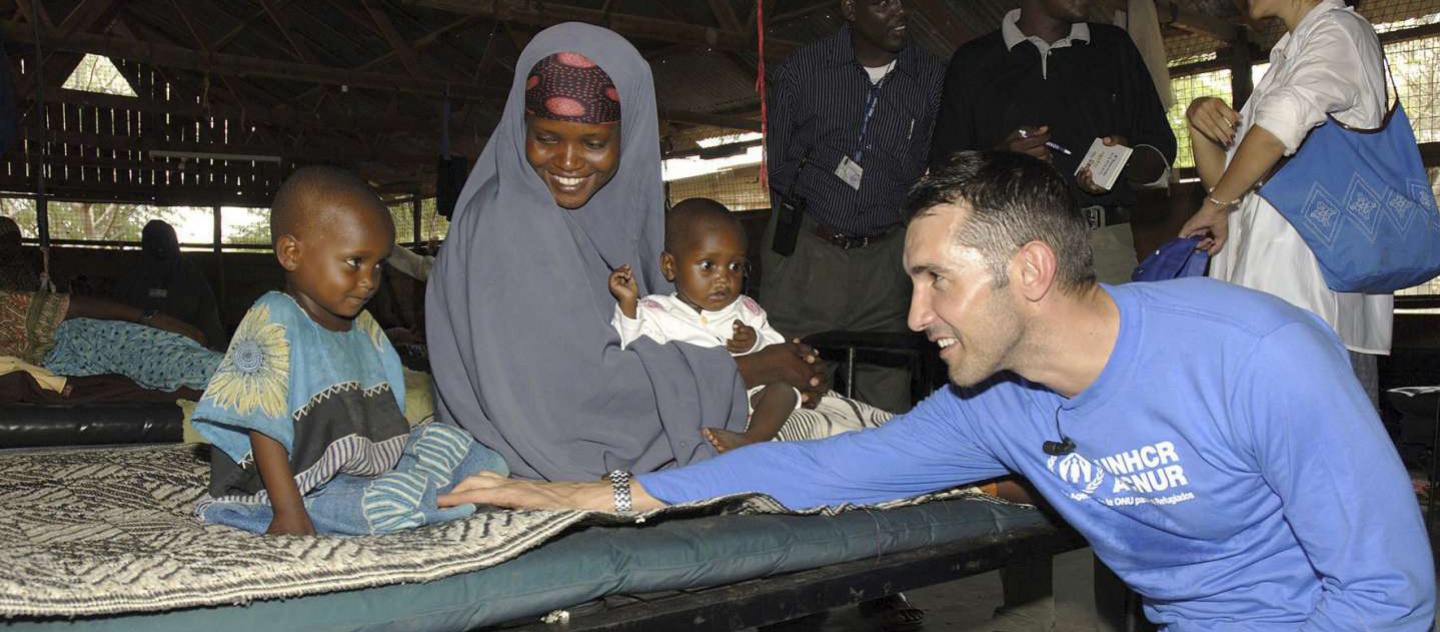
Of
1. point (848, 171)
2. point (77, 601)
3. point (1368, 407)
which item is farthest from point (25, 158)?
point (1368, 407)

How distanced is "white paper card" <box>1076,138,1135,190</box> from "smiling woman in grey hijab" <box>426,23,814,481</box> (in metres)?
1.51

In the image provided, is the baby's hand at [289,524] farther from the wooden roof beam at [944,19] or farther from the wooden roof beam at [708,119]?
the wooden roof beam at [708,119]

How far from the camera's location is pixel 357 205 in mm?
1981

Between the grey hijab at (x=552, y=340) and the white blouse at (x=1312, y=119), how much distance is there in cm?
132

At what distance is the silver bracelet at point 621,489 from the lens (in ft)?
6.66

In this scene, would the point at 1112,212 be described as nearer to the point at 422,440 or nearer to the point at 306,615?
the point at 422,440

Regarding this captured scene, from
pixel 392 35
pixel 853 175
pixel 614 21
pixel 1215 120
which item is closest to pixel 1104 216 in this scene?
pixel 1215 120

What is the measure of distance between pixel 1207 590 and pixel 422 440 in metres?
1.52

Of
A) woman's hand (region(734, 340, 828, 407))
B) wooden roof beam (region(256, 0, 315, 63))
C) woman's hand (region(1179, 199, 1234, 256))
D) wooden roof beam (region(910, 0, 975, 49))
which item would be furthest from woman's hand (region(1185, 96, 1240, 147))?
wooden roof beam (region(256, 0, 315, 63))

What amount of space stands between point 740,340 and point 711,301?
0.13m

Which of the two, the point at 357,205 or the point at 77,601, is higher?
the point at 357,205

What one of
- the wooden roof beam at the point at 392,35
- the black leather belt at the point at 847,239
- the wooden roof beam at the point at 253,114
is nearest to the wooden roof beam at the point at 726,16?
the wooden roof beam at the point at 392,35

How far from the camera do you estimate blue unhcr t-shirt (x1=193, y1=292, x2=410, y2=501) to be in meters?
1.87

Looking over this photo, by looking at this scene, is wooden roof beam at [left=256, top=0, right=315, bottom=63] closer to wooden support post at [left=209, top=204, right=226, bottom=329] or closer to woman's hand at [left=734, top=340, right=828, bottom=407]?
wooden support post at [left=209, top=204, right=226, bottom=329]
